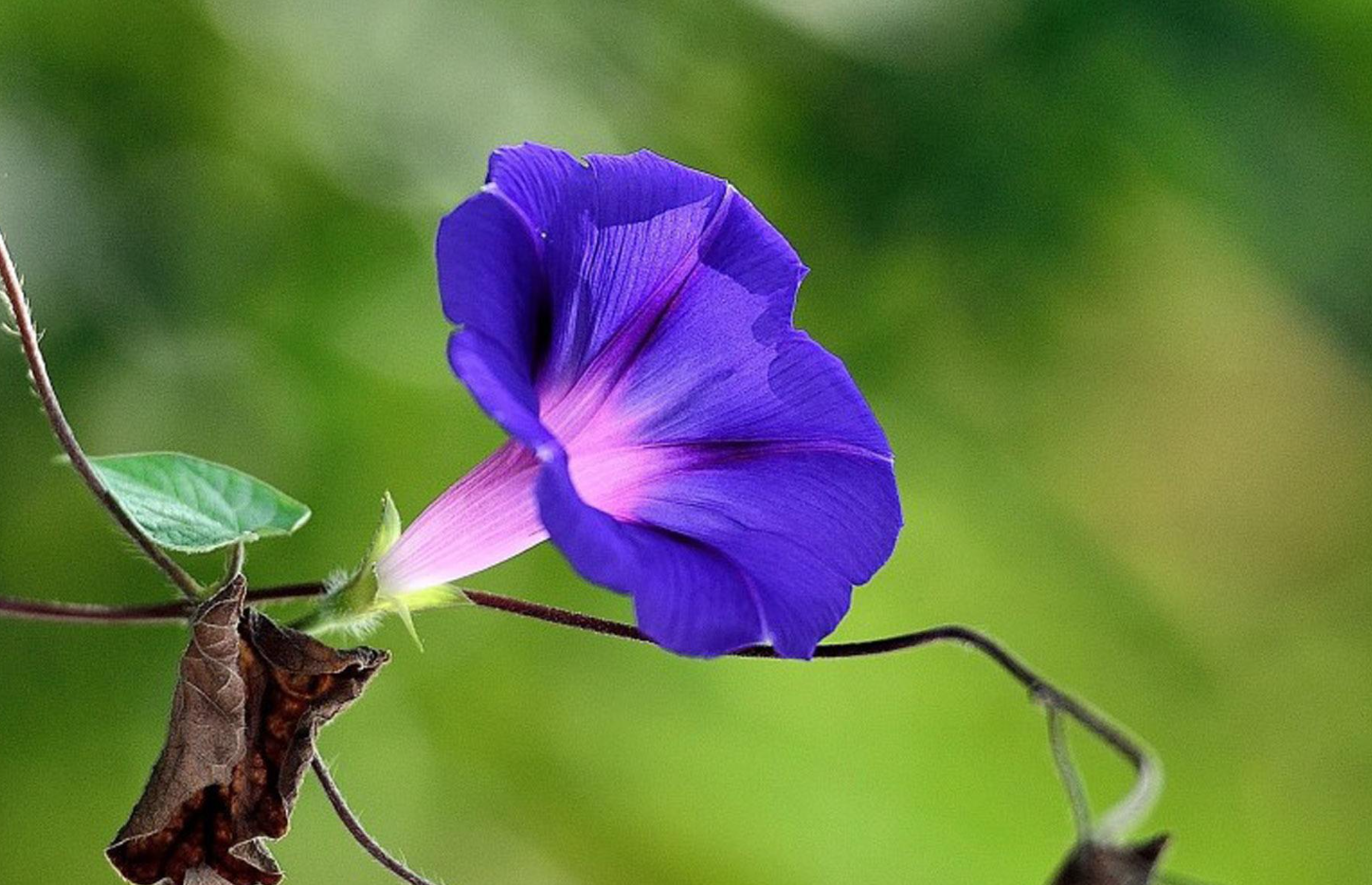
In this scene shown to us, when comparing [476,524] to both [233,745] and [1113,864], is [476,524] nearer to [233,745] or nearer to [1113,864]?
[233,745]

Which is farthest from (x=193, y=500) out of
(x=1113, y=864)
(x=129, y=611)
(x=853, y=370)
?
(x=853, y=370)

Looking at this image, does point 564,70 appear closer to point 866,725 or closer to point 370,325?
point 370,325

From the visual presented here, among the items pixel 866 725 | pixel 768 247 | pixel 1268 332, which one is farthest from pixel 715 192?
pixel 1268 332

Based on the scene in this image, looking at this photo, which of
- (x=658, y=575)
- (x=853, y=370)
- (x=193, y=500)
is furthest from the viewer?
(x=853, y=370)

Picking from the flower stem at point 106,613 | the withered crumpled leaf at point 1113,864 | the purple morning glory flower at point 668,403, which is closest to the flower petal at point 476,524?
the purple morning glory flower at point 668,403

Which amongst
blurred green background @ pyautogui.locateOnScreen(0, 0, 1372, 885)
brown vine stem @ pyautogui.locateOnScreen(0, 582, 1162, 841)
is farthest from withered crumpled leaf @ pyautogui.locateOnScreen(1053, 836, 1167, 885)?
blurred green background @ pyautogui.locateOnScreen(0, 0, 1372, 885)

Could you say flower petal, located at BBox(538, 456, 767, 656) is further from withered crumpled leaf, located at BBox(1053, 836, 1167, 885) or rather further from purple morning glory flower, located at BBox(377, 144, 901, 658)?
withered crumpled leaf, located at BBox(1053, 836, 1167, 885)
